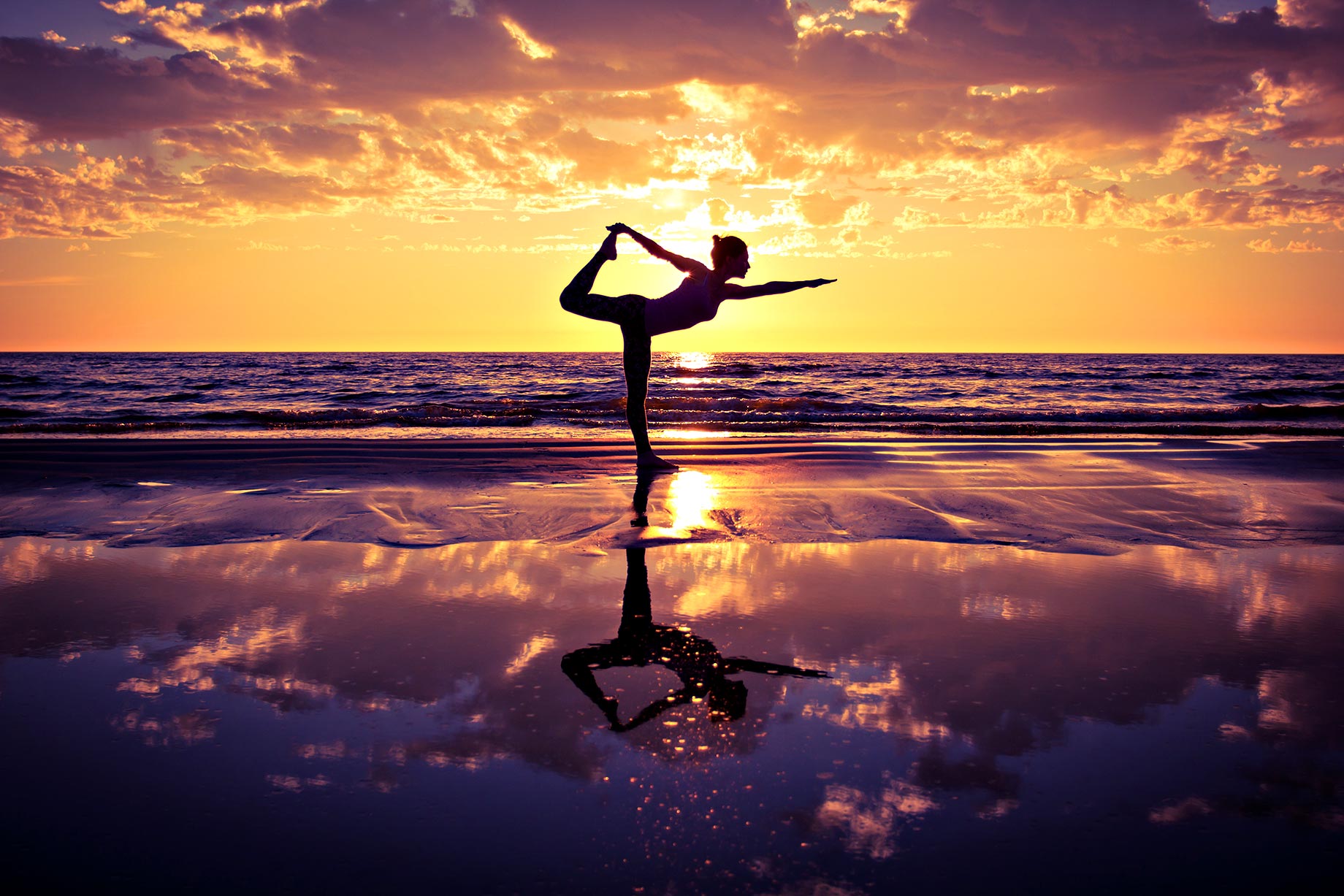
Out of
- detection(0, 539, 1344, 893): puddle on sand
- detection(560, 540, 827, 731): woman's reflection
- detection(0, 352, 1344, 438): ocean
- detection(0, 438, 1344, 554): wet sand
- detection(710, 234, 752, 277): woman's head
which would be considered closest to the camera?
detection(0, 539, 1344, 893): puddle on sand

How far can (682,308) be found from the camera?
720 centimetres

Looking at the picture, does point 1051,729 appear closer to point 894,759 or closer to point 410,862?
point 894,759

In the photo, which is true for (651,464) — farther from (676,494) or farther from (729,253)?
(729,253)

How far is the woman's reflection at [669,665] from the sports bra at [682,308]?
431 cm

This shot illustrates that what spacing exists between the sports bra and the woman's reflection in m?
4.31

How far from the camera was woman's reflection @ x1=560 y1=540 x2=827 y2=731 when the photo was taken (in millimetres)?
2355

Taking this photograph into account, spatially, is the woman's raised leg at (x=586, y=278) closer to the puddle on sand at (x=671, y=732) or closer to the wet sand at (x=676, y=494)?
the wet sand at (x=676, y=494)

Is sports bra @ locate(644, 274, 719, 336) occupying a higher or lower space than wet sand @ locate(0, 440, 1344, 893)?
higher

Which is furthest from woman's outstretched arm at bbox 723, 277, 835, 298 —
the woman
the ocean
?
the ocean

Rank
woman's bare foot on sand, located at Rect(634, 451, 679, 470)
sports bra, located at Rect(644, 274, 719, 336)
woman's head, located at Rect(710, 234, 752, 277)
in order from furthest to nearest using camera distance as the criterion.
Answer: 1. woman's bare foot on sand, located at Rect(634, 451, 679, 470)
2. sports bra, located at Rect(644, 274, 719, 336)
3. woman's head, located at Rect(710, 234, 752, 277)

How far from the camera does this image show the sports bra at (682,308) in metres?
7.09

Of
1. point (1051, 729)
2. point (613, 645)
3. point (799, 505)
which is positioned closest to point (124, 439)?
point (799, 505)

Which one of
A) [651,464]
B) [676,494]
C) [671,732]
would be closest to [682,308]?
[651,464]

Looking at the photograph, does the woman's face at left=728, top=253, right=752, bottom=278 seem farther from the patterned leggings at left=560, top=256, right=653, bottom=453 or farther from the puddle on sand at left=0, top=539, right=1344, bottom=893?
the puddle on sand at left=0, top=539, right=1344, bottom=893
